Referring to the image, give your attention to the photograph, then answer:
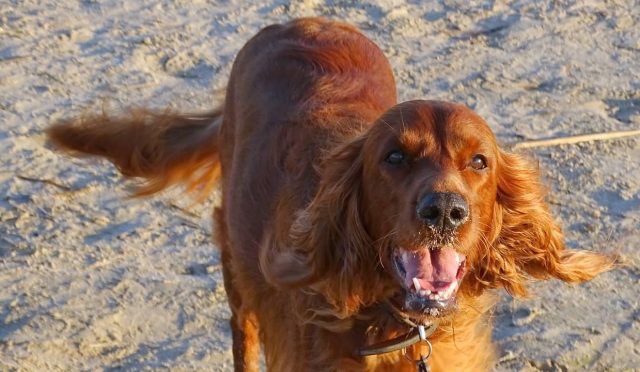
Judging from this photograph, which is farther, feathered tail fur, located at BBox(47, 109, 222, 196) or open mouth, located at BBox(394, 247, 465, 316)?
feathered tail fur, located at BBox(47, 109, 222, 196)

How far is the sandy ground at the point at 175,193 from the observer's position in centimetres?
432

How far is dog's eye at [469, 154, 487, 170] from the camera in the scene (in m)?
2.86

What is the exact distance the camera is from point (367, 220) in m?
2.94

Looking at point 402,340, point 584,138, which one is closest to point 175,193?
point 584,138

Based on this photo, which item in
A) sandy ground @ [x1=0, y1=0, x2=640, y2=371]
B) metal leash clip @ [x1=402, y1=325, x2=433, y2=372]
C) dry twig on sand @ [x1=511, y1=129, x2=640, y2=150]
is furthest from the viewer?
dry twig on sand @ [x1=511, y1=129, x2=640, y2=150]

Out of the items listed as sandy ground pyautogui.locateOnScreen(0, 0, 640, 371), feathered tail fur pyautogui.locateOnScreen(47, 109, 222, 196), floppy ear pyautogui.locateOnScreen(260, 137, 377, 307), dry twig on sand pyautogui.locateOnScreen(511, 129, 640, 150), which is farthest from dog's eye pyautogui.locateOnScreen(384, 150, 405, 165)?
dry twig on sand pyautogui.locateOnScreen(511, 129, 640, 150)

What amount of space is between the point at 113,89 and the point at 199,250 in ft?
4.89

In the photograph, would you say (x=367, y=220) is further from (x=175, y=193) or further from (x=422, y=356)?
(x=175, y=193)

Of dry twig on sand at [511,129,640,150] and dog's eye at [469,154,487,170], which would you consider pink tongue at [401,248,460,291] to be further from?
dry twig on sand at [511,129,640,150]

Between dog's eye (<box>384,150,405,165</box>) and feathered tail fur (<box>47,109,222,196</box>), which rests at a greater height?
dog's eye (<box>384,150,405,165</box>)

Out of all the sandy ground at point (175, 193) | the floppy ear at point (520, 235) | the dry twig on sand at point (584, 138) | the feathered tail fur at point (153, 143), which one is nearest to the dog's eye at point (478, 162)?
the floppy ear at point (520, 235)

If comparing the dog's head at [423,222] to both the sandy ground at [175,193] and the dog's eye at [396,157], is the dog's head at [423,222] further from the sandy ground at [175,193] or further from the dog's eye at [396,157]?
the sandy ground at [175,193]

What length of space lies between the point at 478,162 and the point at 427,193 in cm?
26

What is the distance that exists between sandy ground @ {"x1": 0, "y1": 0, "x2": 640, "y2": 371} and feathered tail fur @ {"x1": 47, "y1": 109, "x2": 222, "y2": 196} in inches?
16.1
